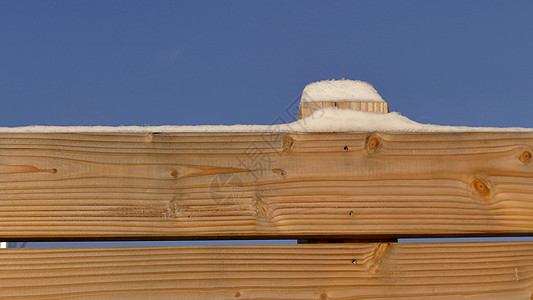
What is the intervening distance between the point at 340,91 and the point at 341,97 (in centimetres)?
4

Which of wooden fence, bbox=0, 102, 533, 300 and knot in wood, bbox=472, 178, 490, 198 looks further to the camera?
knot in wood, bbox=472, 178, 490, 198

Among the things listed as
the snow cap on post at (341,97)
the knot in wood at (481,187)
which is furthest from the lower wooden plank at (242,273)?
the snow cap on post at (341,97)

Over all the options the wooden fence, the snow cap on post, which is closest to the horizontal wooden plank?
the wooden fence

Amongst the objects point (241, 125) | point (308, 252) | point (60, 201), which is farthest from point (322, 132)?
point (60, 201)

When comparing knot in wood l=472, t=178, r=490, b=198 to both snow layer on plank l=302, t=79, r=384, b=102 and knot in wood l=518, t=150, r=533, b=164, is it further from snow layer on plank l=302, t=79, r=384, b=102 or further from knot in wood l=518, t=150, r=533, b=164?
snow layer on plank l=302, t=79, r=384, b=102

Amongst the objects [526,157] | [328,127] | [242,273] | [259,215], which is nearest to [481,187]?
[526,157]

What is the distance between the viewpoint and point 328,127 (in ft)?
6.01

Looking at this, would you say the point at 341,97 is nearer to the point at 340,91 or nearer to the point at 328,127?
the point at 340,91

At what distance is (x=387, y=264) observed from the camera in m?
1.74

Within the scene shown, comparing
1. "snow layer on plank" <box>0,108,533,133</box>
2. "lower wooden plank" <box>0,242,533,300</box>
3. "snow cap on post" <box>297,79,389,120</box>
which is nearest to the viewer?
"lower wooden plank" <box>0,242,533,300</box>

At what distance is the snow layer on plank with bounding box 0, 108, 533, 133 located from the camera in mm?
1811

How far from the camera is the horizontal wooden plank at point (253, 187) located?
172 cm

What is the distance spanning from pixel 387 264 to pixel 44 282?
130 cm

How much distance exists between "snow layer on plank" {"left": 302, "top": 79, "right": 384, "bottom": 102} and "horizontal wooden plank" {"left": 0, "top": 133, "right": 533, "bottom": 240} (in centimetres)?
22
